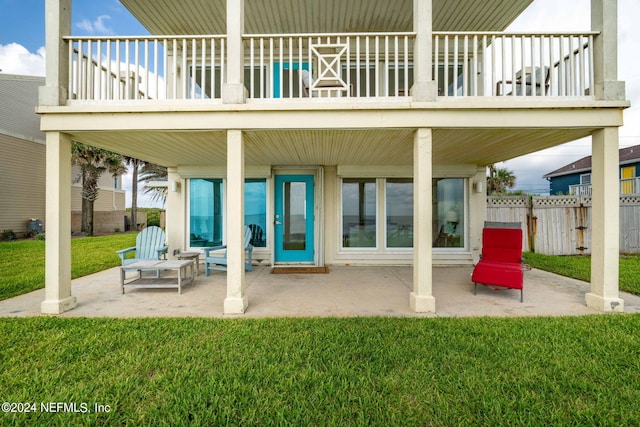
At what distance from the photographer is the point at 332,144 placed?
5.08 m

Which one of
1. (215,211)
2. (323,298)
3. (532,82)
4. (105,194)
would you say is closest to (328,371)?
(323,298)

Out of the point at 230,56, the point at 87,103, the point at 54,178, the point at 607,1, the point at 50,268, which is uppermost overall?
the point at 607,1

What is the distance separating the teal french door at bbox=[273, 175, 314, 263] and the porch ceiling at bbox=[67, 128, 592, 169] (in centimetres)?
74

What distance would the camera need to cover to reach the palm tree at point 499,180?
1834 cm

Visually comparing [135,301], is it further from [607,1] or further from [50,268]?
[607,1]

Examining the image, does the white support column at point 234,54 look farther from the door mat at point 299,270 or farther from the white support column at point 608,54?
the white support column at point 608,54

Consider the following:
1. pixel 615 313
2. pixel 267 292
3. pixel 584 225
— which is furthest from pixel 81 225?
pixel 584 225

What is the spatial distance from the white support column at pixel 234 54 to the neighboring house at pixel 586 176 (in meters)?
15.4

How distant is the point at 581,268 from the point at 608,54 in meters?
4.84

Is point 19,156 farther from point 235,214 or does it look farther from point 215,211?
point 235,214

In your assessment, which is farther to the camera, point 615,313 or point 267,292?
point 267,292

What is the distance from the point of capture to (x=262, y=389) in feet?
7.30

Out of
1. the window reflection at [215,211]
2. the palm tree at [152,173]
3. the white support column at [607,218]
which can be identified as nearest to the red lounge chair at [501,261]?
the white support column at [607,218]

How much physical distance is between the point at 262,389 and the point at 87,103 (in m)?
4.51
